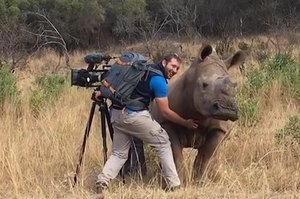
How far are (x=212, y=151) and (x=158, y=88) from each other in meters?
1.02

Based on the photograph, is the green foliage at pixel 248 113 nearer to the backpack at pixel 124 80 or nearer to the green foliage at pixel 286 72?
the green foliage at pixel 286 72

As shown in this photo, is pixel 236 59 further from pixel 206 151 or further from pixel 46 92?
pixel 46 92

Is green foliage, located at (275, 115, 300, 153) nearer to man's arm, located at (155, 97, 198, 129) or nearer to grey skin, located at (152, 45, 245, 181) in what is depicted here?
grey skin, located at (152, 45, 245, 181)

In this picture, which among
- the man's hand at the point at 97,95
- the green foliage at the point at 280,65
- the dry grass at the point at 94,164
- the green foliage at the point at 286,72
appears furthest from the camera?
the green foliage at the point at 280,65

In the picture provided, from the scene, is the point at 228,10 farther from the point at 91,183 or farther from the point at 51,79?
the point at 91,183

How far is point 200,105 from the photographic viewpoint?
20.2ft

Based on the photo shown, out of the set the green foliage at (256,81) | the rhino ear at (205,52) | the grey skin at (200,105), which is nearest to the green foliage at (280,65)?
the green foliage at (256,81)

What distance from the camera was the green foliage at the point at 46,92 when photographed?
33.6 ft

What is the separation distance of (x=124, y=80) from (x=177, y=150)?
101cm

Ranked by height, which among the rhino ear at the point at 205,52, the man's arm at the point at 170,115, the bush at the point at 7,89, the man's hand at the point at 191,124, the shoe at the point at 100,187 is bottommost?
the shoe at the point at 100,187

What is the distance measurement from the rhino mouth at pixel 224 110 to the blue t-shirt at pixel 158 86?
532 millimetres

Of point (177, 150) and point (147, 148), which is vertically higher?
point (177, 150)

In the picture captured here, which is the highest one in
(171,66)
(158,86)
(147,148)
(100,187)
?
(171,66)

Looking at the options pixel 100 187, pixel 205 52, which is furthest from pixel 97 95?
pixel 205 52
